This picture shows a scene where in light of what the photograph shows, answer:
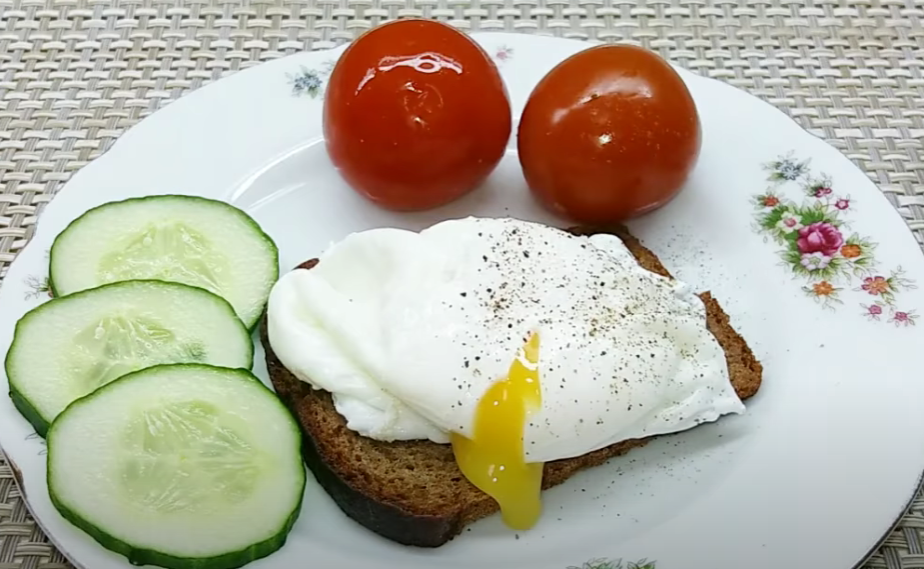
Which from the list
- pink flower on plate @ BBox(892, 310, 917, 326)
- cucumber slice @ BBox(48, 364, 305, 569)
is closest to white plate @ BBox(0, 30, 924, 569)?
pink flower on plate @ BBox(892, 310, 917, 326)

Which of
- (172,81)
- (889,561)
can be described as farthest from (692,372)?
(172,81)

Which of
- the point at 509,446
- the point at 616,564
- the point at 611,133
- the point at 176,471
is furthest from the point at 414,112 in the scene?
the point at 616,564

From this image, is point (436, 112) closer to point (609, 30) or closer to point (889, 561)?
point (609, 30)

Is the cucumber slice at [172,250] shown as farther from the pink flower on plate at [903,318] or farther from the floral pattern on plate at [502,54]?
the pink flower on plate at [903,318]

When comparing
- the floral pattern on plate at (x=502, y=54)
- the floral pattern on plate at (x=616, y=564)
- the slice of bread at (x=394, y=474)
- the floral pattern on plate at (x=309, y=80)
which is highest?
the floral pattern on plate at (x=502, y=54)

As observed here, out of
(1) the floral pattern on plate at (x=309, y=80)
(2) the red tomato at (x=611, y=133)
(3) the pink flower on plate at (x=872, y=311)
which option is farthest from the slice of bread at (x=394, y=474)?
(1) the floral pattern on plate at (x=309, y=80)

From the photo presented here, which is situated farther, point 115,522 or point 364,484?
point 364,484

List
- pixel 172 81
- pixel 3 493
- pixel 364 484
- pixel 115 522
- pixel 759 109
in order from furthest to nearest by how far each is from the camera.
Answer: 1. pixel 172 81
2. pixel 759 109
3. pixel 3 493
4. pixel 364 484
5. pixel 115 522

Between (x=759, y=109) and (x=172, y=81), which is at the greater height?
(x=759, y=109)
